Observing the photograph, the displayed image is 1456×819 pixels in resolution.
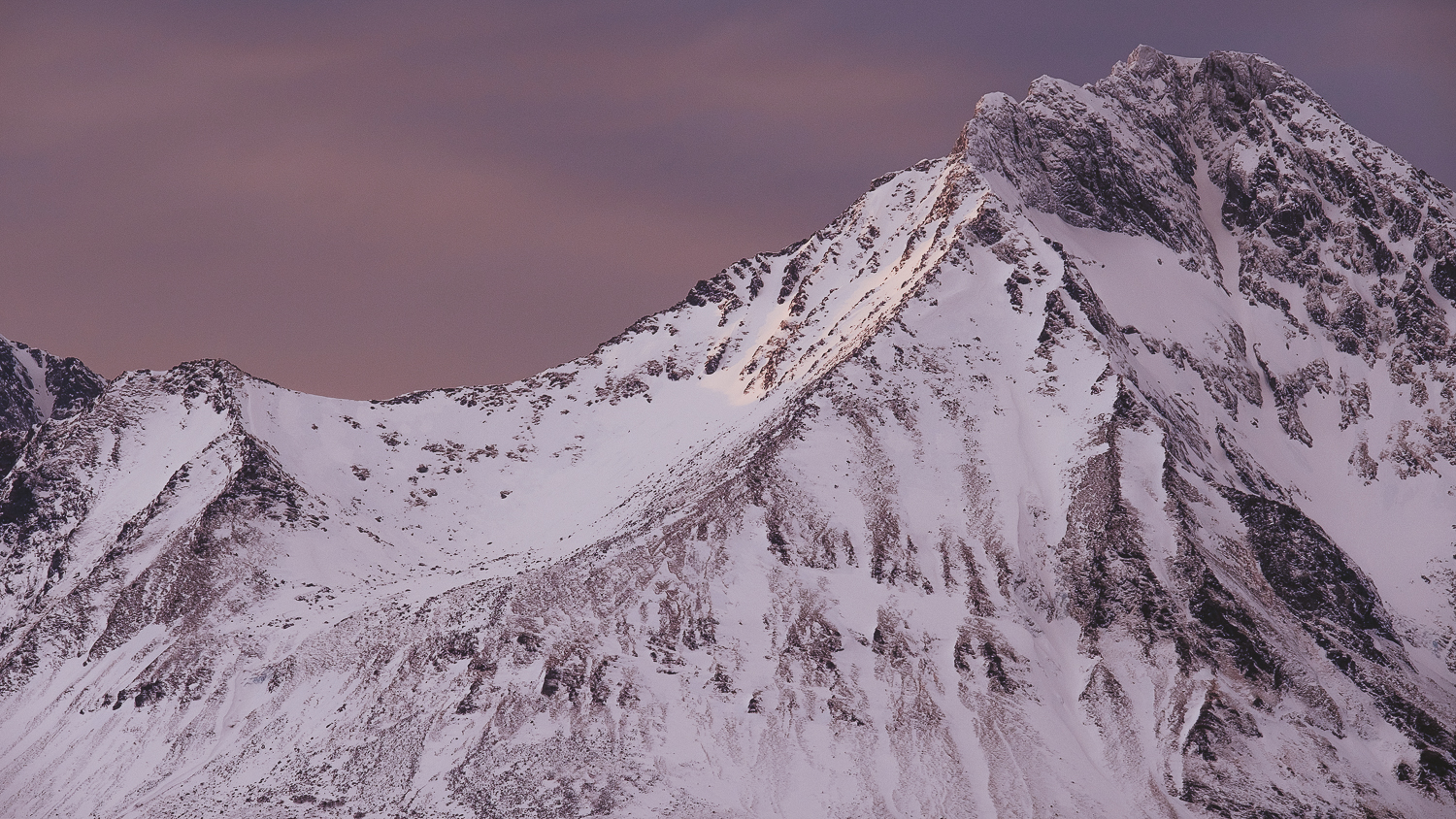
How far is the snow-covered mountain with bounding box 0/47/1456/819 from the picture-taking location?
97875 mm

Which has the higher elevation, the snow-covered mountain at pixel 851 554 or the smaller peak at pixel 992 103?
the smaller peak at pixel 992 103

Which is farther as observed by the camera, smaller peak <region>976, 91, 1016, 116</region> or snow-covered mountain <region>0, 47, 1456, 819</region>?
smaller peak <region>976, 91, 1016, 116</region>

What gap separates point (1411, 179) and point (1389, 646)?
93584 mm

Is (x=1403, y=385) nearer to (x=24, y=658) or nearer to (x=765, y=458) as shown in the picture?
(x=765, y=458)

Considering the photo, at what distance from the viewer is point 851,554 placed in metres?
115

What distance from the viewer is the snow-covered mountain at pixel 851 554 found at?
97.9 m

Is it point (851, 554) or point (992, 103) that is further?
point (992, 103)

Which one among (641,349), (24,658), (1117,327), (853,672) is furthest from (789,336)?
(24,658)

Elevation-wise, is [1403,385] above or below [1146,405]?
above

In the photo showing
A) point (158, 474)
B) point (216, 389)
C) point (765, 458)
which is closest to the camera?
point (765, 458)

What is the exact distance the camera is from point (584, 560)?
118 meters

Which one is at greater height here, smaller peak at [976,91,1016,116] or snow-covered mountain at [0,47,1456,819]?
smaller peak at [976,91,1016,116]

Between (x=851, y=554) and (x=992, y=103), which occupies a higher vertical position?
(x=992, y=103)

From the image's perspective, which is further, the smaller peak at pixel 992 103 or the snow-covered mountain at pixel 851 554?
the smaller peak at pixel 992 103
